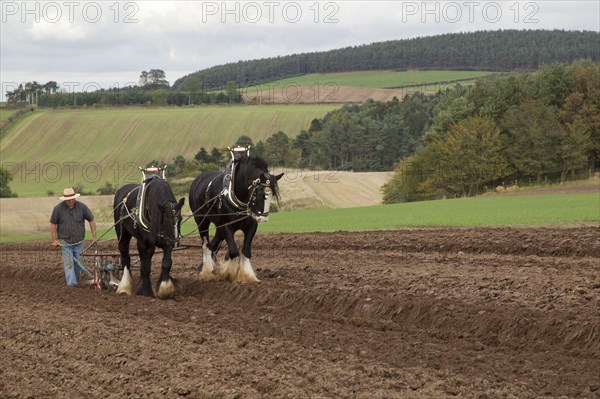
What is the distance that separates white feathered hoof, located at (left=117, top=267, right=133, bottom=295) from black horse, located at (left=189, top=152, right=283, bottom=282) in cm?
130

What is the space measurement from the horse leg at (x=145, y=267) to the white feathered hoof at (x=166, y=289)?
1.69 feet

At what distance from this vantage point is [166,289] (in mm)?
14234

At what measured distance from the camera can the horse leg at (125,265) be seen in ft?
49.8

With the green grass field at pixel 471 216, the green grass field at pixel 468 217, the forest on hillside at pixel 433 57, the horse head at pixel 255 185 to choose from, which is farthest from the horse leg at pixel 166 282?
the forest on hillside at pixel 433 57

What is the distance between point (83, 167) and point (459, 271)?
67.7 m

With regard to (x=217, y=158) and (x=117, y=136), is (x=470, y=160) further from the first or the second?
(x=117, y=136)

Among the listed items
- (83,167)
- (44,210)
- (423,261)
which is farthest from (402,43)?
(423,261)

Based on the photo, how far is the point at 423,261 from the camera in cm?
1706

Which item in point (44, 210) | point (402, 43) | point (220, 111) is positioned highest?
point (402, 43)

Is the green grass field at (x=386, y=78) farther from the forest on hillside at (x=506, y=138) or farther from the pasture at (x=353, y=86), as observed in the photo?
the forest on hillside at (x=506, y=138)

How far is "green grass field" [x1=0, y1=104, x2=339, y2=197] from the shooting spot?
7788 centimetres

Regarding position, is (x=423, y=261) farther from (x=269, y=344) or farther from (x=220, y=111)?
(x=220, y=111)

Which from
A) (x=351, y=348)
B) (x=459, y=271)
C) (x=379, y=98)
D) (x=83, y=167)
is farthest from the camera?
(x=379, y=98)

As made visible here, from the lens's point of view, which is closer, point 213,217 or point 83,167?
point 213,217
